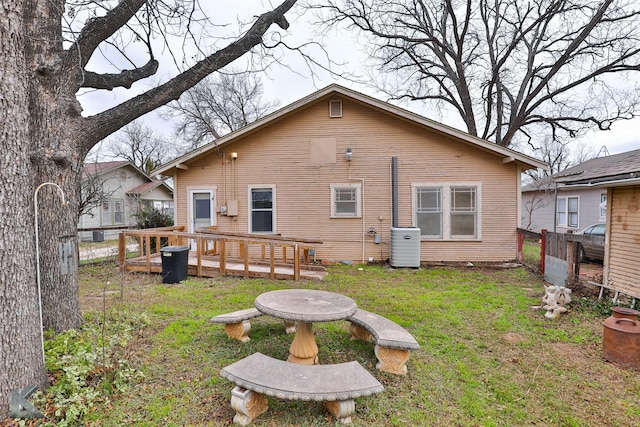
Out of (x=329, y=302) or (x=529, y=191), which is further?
(x=529, y=191)

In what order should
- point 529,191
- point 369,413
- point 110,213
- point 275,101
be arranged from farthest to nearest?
point 275,101, point 110,213, point 529,191, point 369,413

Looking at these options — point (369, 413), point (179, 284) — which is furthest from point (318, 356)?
point (179, 284)

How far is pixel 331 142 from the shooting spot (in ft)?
30.1

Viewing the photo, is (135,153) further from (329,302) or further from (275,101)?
(329,302)

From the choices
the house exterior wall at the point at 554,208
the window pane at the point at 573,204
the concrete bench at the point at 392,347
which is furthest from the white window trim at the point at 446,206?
the window pane at the point at 573,204

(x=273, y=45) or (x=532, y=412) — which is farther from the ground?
(x=273, y=45)

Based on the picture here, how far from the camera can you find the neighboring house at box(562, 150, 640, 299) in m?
4.93

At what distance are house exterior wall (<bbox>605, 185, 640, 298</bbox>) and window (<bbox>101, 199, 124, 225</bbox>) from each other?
22.8m

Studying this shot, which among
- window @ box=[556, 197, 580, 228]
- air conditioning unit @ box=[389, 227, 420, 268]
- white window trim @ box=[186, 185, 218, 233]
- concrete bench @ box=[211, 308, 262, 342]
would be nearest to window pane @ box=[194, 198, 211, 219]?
white window trim @ box=[186, 185, 218, 233]

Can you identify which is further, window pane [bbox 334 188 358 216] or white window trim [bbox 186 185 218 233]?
white window trim [bbox 186 185 218 233]

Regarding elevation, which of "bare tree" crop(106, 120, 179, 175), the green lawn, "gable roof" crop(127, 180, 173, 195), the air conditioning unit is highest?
"bare tree" crop(106, 120, 179, 175)

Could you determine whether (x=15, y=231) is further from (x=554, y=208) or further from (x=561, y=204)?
(x=561, y=204)

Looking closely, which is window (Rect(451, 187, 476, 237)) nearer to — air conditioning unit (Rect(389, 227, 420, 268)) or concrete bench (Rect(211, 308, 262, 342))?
air conditioning unit (Rect(389, 227, 420, 268))

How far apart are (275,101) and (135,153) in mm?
18713
